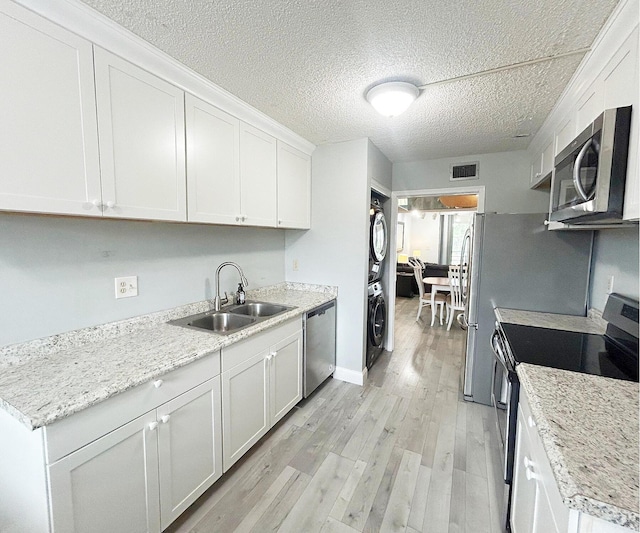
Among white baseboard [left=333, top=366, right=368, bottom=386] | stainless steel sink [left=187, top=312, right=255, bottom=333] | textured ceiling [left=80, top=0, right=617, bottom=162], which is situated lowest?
white baseboard [left=333, top=366, right=368, bottom=386]

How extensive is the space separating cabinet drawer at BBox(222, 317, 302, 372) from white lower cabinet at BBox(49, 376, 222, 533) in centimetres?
13

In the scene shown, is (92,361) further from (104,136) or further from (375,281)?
(375,281)

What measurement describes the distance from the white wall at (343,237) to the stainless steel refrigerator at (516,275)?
3.30 feet

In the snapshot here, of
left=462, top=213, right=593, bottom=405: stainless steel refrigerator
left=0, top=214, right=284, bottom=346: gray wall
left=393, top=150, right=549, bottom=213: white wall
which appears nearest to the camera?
left=0, top=214, right=284, bottom=346: gray wall

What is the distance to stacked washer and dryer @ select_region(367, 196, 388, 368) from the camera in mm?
3062

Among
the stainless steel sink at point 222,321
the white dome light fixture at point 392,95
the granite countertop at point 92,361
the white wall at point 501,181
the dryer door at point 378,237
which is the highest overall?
the white dome light fixture at point 392,95

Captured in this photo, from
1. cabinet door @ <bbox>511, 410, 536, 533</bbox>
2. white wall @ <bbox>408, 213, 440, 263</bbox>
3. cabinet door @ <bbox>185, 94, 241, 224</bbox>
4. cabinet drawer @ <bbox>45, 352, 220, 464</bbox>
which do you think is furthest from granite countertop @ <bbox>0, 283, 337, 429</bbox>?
white wall @ <bbox>408, 213, 440, 263</bbox>

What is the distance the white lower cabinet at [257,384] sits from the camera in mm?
1712

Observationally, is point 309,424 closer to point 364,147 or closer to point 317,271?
point 317,271

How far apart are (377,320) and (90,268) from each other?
2667mm

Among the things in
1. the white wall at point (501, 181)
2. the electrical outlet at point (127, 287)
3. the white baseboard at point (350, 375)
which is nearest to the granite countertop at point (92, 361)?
the electrical outlet at point (127, 287)

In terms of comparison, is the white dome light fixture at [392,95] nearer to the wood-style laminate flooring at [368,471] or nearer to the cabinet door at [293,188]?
the cabinet door at [293,188]

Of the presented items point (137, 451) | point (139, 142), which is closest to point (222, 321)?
point (137, 451)

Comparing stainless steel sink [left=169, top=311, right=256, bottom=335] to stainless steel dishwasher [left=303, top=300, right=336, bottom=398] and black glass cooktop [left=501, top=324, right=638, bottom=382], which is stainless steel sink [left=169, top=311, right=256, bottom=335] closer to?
stainless steel dishwasher [left=303, top=300, right=336, bottom=398]
